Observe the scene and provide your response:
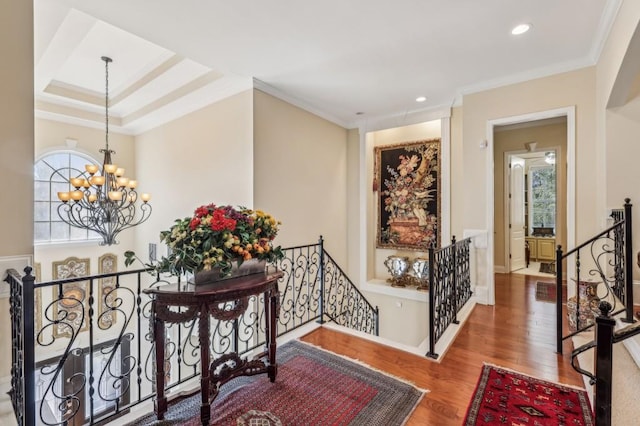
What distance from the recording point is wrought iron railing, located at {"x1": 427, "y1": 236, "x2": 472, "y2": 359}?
2779 mm

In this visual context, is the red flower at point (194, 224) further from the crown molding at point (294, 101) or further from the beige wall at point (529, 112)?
the beige wall at point (529, 112)

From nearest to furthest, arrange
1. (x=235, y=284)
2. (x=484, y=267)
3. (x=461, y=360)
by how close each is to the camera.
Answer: (x=235, y=284) → (x=461, y=360) → (x=484, y=267)

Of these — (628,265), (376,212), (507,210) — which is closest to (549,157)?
(507,210)

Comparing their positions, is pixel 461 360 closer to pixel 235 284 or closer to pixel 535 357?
pixel 535 357

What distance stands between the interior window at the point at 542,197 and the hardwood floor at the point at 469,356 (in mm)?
4827

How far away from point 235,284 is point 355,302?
158 inches

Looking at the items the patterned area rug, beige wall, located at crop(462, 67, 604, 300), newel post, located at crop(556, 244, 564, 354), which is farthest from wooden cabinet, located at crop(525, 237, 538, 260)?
newel post, located at crop(556, 244, 564, 354)

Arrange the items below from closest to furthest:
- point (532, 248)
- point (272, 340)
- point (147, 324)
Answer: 1. point (272, 340)
2. point (147, 324)
3. point (532, 248)

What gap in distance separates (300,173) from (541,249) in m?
6.62

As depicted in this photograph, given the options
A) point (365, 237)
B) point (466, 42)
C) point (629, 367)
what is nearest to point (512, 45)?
point (466, 42)

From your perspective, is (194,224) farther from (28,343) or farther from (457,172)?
(457,172)

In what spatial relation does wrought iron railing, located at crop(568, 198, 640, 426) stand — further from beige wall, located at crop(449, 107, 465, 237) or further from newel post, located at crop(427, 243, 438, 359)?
beige wall, located at crop(449, 107, 465, 237)

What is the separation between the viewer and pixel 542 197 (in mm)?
7711

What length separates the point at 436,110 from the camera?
4.83m
